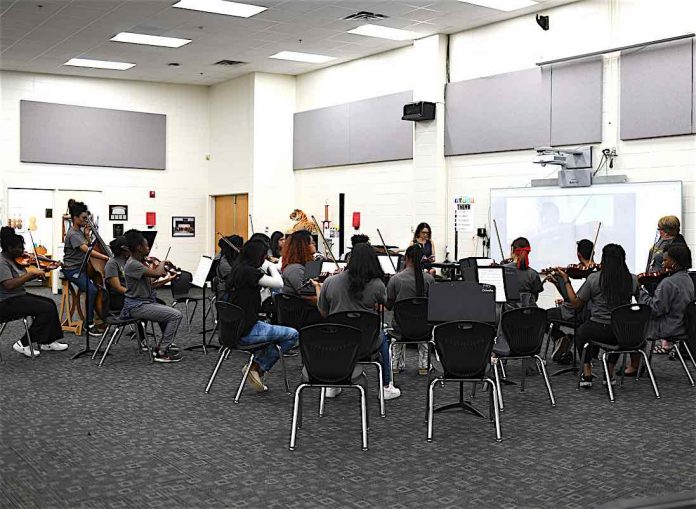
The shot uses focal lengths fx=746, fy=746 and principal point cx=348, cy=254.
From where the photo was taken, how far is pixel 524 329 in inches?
220

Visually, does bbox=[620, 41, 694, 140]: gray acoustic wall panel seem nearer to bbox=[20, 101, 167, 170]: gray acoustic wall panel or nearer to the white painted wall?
the white painted wall

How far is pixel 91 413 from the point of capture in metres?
5.58

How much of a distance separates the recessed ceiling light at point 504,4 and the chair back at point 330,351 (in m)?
6.99

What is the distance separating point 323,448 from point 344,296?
1.40m

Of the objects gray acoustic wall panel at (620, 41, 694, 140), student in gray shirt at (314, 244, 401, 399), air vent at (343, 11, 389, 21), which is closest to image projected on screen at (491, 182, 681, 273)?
gray acoustic wall panel at (620, 41, 694, 140)

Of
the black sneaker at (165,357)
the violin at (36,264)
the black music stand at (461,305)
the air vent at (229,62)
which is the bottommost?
the black sneaker at (165,357)

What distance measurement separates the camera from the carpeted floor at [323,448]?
154 inches

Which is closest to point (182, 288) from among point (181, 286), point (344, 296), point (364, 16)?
point (181, 286)

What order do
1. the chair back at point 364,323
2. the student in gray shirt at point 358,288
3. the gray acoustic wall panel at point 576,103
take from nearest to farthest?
the chair back at point 364,323 → the student in gray shirt at point 358,288 → the gray acoustic wall panel at point 576,103

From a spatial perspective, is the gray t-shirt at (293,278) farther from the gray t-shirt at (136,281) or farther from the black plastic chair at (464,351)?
the black plastic chair at (464,351)

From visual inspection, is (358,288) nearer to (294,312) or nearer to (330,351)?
(330,351)

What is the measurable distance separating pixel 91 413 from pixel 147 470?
1523mm

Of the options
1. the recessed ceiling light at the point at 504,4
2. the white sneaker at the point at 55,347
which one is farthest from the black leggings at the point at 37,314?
the recessed ceiling light at the point at 504,4

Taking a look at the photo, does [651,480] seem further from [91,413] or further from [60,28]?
[60,28]
